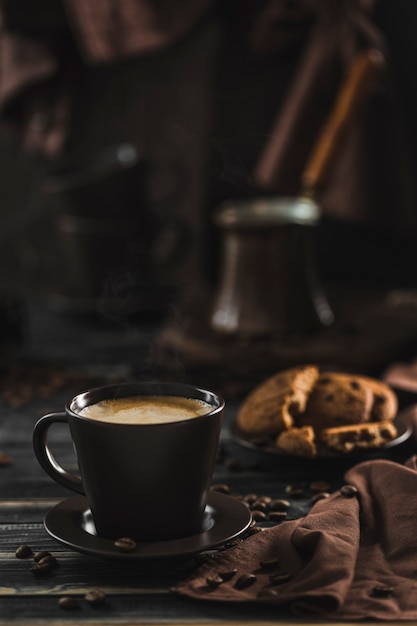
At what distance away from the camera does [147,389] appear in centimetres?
107

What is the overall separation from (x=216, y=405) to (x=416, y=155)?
5.04ft

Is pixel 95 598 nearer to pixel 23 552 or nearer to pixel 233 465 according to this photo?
pixel 23 552

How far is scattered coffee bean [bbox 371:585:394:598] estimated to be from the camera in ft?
2.98

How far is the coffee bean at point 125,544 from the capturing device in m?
0.94

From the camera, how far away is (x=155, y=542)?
38.6 inches

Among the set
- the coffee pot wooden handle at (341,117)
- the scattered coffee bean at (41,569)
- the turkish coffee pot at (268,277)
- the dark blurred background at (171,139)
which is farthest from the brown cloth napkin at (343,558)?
the dark blurred background at (171,139)

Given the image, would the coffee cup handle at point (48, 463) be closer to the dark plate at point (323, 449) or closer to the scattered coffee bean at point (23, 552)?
the scattered coffee bean at point (23, 552)

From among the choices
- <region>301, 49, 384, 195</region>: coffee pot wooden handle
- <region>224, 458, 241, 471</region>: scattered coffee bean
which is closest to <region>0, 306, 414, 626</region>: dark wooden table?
<region>224, 458, 241, 471</region>: scattered coffee bean

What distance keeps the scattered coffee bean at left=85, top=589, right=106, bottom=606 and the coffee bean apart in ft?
0.15

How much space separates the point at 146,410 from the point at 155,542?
14 cm

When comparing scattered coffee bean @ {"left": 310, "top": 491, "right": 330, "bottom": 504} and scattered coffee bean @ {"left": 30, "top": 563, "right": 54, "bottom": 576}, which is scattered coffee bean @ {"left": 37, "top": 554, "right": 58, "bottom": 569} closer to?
scattered coffee bean @ {"left": 30, "top": 563, "right": 54, "bottom": 576}

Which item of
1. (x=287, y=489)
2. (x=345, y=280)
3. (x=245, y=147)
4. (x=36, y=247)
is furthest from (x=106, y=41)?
(x=287, y=489)

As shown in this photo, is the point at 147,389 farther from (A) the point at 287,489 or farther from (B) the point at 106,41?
(B) the point at 106,41

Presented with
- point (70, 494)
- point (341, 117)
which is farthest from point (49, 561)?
point (341, 117)
